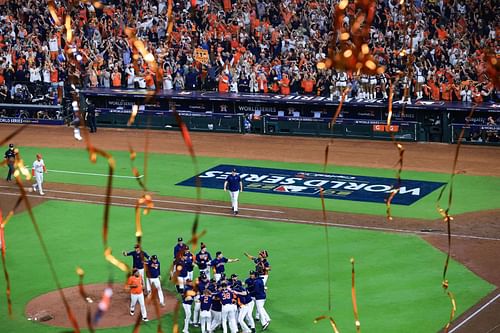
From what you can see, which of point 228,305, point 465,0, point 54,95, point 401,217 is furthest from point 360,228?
point 54,95

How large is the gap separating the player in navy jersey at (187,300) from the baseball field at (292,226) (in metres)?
0.66

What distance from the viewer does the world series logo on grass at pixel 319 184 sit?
33.9 meters

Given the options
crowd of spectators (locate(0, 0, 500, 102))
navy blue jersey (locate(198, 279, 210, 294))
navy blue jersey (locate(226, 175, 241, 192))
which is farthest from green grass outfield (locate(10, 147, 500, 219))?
navy blue jersey (locate(198, 279, 210, 294))

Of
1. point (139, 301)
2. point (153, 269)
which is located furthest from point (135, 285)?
point (153, 269)

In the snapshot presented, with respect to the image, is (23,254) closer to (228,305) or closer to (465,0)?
(228,305)

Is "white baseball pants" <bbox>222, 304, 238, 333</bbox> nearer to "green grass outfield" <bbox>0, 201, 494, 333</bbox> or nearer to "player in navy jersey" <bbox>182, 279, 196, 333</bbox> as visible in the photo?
"player in navy jersey" <bbox>182, 279, 196, 333</bbox>

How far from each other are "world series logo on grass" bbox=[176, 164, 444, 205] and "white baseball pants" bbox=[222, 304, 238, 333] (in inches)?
500

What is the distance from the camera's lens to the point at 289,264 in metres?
26.5

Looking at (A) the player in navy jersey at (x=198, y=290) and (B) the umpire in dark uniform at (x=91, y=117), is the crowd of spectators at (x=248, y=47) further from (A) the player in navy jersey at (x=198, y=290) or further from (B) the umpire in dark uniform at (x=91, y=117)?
(A) the player in navy jersey at (x=198, y=290)

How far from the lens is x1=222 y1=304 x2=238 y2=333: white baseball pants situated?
69.8ft

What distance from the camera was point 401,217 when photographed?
102 feet

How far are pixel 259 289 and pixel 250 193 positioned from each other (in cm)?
1276

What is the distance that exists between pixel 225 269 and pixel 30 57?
25375 millimetres

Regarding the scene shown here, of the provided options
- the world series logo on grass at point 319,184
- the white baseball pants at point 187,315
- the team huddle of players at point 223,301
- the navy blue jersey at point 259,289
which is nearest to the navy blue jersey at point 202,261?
the team huddle of players at point 223,301
